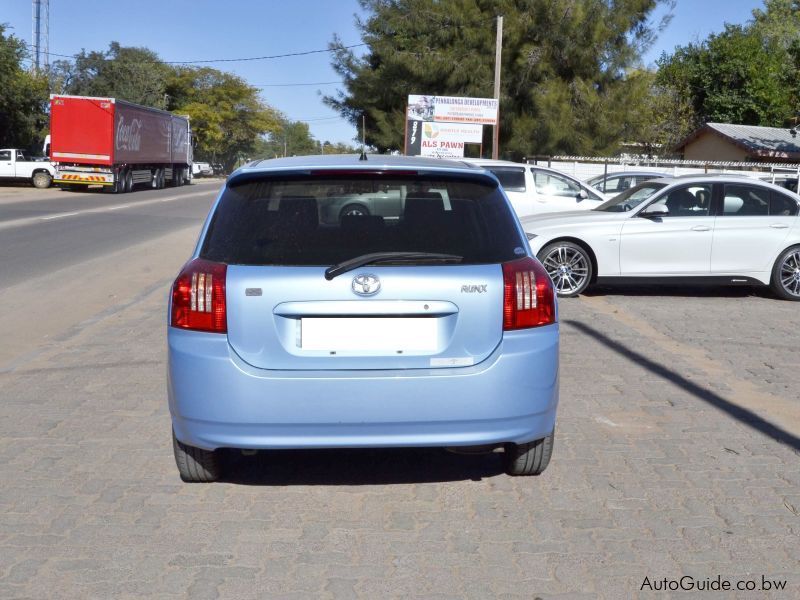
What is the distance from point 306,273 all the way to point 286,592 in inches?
50.4

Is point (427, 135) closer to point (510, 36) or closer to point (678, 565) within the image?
point (510, 36)

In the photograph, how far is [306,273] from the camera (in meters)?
3.99

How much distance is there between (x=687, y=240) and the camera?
11266 millimetres

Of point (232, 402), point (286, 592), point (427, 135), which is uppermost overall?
point (427, 135)

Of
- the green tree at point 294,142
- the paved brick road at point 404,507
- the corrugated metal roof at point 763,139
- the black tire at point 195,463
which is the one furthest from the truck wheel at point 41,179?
the green tree at point 294,142

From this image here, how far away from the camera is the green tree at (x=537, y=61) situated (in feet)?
111

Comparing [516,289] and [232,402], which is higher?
[516,289]

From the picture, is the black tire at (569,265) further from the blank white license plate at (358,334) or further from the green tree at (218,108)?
the green tree at (218,108)

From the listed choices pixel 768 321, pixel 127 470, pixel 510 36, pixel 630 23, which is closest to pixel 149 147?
pixel 510 36

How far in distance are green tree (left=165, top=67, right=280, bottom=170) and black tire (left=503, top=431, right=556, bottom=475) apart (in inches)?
3184

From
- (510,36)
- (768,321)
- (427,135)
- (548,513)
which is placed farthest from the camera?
(510,36)

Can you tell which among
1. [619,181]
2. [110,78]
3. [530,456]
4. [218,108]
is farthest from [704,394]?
[218,108]

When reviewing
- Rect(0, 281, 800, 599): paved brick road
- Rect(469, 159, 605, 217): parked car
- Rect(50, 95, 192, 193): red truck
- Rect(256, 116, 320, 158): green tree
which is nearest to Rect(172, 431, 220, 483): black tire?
Rect(0, 281, 800, 599): paved brick road

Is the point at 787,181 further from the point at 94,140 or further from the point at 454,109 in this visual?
the point at 94,140
